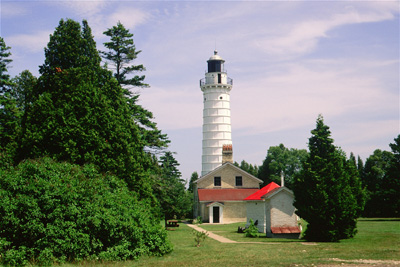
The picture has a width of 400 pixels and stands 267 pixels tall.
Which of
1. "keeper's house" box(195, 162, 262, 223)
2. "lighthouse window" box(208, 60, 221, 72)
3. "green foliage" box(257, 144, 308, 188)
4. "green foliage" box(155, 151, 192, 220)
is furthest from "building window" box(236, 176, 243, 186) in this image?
"green foliage" box(257, 144, 308, 188)

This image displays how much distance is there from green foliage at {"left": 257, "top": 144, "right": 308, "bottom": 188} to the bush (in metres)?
65.3

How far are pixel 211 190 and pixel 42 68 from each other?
3234 centimetres

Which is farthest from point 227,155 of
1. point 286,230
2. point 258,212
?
point 286,230

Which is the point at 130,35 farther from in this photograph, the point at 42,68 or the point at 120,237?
the point at 120,237

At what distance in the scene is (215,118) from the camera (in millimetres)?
58656

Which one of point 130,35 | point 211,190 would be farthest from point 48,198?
point 211,190

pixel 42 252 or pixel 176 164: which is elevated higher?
pixel 176 164

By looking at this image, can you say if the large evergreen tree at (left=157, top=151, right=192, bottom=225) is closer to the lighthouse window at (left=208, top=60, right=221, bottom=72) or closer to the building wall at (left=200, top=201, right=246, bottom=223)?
the building wall at (left=200, top=201, right=246, bottom=223)

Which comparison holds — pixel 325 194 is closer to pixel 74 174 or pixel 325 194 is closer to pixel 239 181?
pixel 74 174

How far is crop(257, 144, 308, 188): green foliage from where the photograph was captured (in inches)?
3221

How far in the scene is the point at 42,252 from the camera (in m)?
14.3

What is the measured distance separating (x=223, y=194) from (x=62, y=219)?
3629 centimetres

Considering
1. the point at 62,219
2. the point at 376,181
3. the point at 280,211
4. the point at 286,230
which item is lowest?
the point at 286,230

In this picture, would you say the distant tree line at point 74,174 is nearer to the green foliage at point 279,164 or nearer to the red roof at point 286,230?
the red roof at point 286,230
